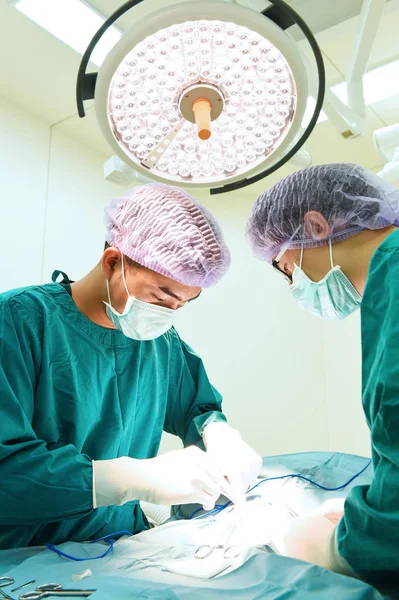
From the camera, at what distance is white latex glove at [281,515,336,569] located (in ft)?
3.37

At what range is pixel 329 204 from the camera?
1.32 metres

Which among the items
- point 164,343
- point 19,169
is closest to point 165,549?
point 164,343

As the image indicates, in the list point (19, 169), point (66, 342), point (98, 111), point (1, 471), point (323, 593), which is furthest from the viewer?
point (19, 169)

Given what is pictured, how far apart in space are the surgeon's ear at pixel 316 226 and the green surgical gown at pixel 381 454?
37cm

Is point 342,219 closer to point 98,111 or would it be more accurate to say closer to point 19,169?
point 98,111

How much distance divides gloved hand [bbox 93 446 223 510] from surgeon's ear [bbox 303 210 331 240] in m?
0.77

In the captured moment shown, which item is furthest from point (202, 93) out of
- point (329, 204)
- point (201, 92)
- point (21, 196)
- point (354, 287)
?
point (21, 196)

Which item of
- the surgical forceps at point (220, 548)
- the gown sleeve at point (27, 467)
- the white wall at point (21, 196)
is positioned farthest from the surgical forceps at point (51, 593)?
the white wall at point (21, 196)

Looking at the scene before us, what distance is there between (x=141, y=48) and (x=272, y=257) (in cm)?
83

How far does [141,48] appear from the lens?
82 centimetres

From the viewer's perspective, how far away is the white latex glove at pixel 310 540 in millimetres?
1026

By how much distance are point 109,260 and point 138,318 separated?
0.21 m

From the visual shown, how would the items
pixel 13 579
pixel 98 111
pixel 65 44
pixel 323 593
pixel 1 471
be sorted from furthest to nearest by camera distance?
1. pixel 65 44
2. pixel 1 471
3. pixel 13 579
4. pixel 98 111
5. pixel 323 593

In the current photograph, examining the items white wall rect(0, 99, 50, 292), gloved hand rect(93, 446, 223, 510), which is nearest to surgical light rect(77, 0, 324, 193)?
gloved hand rect(93, 446, 223, 510)
